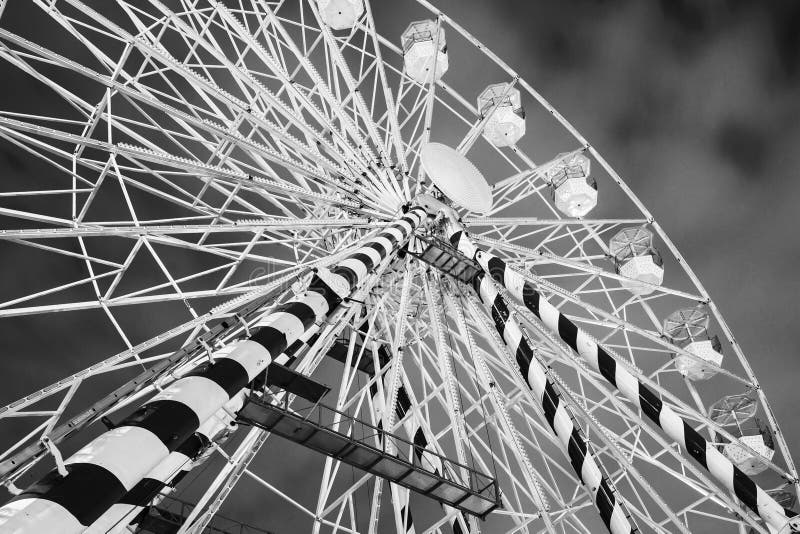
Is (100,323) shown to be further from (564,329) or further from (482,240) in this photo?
(564,329)

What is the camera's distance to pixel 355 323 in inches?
563

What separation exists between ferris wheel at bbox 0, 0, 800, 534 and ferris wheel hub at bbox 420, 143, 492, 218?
0.22 ft

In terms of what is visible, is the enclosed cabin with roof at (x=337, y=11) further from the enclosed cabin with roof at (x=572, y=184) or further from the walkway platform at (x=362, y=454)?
the walkway platform at (x=362, y=454)

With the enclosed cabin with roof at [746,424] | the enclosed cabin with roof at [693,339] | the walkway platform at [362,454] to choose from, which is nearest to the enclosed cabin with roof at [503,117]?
the enclosed cabin with roof at [693,339]

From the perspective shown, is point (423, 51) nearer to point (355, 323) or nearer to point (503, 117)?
point (503, 117)

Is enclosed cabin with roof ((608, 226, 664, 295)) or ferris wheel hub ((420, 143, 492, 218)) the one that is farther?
enclosed cabin with roof ((608, 226, 664, 295))

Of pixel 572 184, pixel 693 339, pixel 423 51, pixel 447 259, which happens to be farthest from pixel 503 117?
pixel 693 339

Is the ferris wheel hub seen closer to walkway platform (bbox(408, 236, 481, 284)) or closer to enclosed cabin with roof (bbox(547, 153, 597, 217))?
walkway platform (bbox(408, 236, 481, 284))

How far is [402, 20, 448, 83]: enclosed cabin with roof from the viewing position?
17688 mm

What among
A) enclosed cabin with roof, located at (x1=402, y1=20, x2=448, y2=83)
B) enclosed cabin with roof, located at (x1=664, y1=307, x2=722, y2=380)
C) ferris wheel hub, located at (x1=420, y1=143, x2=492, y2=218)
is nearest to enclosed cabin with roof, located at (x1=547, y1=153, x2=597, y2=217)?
ferris wheel hub, located at (x1=420, y1=143, x2=492, y2=218)

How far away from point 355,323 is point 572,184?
7623mm

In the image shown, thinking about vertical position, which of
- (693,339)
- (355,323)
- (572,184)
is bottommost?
(355,323)

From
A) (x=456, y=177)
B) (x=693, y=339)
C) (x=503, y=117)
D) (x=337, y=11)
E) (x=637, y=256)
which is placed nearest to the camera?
(x=456, y=177)

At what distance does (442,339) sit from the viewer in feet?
41.1
